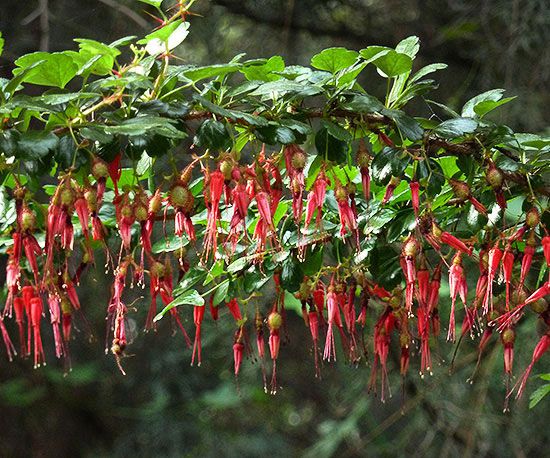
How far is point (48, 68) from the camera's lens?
0.89 metres

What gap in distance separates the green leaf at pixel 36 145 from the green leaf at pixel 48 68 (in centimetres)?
5

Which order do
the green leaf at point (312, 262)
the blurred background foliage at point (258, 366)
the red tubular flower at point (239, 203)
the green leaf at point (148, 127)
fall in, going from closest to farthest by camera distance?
the green leaf at point (148, 127) < the red tubular flower at point (239, 203) < the green leaf at point (312, 262) < the blurred background foliage at point (258, 366)

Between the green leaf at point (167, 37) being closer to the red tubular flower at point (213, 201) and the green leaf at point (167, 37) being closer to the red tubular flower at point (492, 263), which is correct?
the red tubular flower at point (213, 201)

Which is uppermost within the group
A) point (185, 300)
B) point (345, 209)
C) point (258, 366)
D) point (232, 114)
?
point (232, 114)

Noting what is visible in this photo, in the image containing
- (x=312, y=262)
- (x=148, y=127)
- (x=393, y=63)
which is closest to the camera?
(x=148, y=127)

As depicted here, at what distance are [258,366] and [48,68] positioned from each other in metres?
2.31

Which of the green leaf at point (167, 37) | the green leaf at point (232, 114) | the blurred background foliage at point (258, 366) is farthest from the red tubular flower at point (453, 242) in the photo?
the blurred background foliage at point (258, 366)

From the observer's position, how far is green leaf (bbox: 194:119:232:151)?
88 centimetres

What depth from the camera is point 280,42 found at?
2717 millimetres

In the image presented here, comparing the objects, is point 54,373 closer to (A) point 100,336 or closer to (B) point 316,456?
(A) point 100,336

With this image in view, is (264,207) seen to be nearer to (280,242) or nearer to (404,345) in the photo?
(280,242)

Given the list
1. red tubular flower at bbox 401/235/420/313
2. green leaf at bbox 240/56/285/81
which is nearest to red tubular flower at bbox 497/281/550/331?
red tubular flower at bbox 401/235/420/313

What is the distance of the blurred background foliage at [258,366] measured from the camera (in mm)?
2555

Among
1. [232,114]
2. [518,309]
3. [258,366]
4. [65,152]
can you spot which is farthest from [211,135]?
[258,366]
